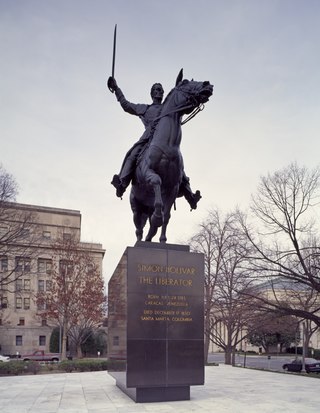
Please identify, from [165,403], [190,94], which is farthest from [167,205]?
[165,403]

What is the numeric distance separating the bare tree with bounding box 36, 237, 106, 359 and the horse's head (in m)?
31.9

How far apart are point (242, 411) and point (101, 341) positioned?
1952 inches

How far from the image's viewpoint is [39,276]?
69.1 m

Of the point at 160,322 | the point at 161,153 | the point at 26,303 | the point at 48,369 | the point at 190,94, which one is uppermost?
the point at 190,94

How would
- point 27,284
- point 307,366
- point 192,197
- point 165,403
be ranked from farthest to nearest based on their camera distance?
point 27,284, point 307,366, point 192,197, point 165,403

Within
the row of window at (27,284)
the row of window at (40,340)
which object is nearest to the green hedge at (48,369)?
the row of window at (27,284)

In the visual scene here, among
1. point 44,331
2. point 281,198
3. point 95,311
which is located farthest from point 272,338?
point 281,198

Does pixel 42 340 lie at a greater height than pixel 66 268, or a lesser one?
lesser

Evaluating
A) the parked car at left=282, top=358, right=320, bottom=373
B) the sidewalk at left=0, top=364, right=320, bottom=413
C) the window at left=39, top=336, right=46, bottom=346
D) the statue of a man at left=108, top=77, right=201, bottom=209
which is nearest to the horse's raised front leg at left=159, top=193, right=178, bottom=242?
the statue of a man at left=108, top=77, right=201, bottom=209

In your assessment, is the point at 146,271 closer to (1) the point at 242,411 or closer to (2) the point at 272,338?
(1) the point at 242,411

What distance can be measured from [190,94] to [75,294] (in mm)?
33516

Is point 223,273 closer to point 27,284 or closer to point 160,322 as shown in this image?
point 160,322

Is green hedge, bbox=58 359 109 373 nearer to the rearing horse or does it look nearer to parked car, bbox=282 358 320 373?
parked car, bbox=282 358 320 373

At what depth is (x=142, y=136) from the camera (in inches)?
484
